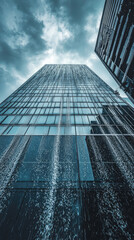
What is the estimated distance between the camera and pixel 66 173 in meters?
6.90

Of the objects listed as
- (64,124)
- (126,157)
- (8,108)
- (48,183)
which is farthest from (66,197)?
(8,108)

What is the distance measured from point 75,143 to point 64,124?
3.72 metres

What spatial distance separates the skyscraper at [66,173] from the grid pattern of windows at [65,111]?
0.14m

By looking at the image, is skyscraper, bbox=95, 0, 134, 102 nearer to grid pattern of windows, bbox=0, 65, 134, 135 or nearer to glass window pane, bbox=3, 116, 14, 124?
grid pattern of windows, bbox=0, 65, 134, 135

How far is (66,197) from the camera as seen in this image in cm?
550

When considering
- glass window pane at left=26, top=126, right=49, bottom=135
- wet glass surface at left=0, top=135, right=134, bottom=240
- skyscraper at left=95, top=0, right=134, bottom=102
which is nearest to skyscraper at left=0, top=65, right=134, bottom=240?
wet glass surface at left=0, top=135, right=134, bottom=240

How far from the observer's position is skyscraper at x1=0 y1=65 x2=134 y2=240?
455cm

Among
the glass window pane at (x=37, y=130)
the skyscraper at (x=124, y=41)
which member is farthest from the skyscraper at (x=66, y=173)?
the skyscraper at (x=124, y=41)

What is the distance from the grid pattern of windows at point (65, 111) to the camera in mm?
11766

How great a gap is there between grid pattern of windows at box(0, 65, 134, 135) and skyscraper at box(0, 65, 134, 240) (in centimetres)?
14

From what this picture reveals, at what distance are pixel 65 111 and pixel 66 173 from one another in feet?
33.9

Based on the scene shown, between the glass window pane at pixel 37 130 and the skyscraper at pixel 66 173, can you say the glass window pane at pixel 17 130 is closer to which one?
the skyscraper at pixel 66 173

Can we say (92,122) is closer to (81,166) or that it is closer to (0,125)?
(81,166)

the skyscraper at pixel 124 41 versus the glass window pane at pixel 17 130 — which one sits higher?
the skyscraper at pixel 124 41
